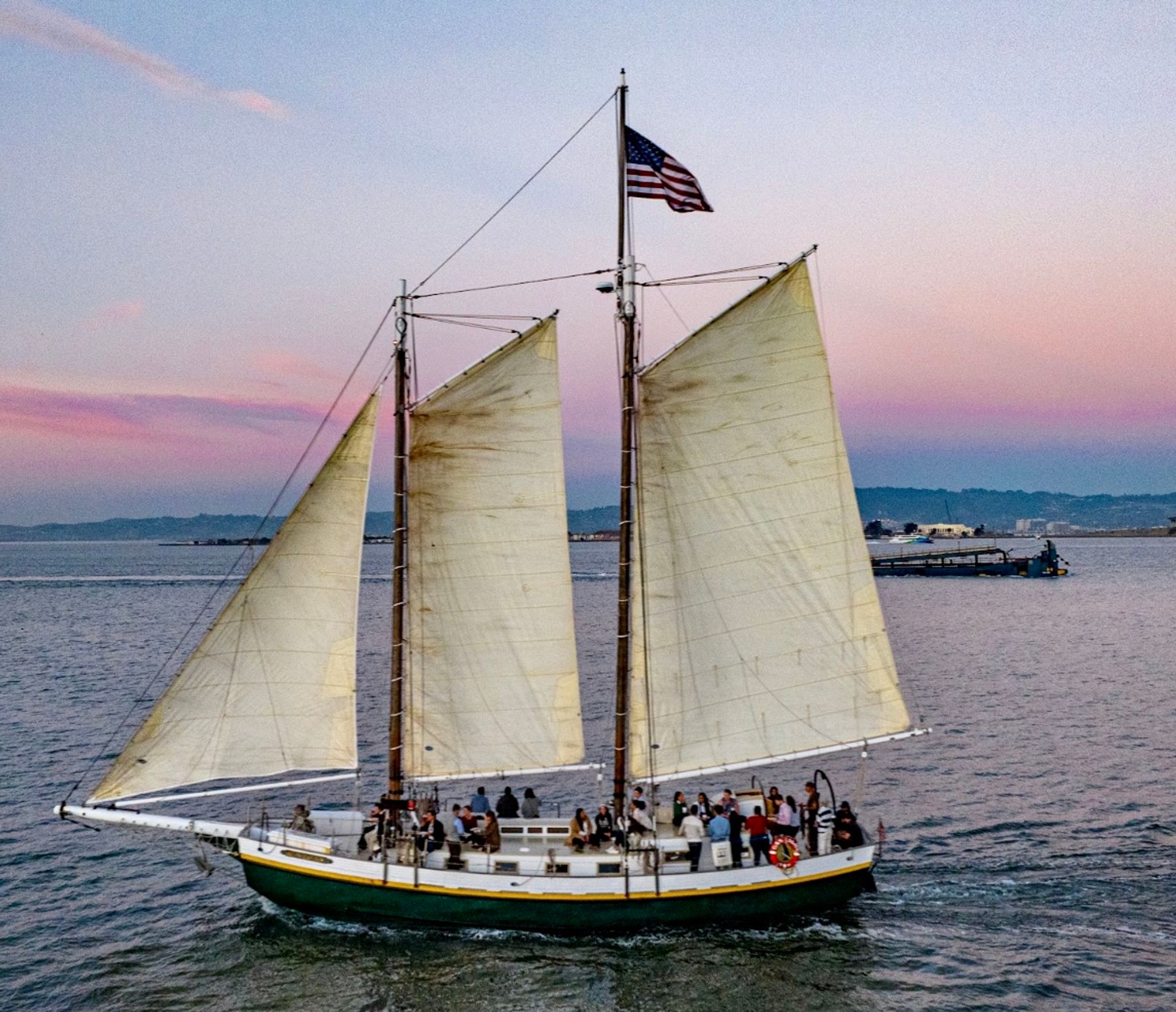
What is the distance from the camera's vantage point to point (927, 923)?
87.6ft

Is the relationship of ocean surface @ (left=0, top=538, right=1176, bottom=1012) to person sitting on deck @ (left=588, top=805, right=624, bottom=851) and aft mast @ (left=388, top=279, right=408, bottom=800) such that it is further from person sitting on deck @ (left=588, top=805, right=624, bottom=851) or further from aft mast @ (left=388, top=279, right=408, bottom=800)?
aft mast @ (left=388, top=279, right=408, bottom=800)

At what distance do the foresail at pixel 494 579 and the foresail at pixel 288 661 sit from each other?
1893mm

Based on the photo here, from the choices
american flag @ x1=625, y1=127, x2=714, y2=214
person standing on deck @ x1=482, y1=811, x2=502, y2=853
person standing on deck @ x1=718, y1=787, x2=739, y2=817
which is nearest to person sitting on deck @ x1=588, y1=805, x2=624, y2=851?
person standing on deck @ x1=482, y1=811, x2=502, y2=853

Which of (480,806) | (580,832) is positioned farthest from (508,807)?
(580,832)

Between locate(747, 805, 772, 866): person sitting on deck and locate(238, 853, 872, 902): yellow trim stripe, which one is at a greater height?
locate(747, 805, 772, 866): person sitting on deck

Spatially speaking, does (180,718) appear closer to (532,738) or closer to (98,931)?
(98,931)

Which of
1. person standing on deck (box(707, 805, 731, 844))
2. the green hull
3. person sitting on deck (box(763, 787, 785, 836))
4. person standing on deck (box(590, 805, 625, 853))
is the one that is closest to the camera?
the green hull

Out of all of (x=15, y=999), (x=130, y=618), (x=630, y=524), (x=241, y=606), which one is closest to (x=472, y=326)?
(x=630, y=524)

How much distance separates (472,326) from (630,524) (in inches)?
304

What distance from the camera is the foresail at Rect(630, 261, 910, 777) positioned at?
27312 millimetres

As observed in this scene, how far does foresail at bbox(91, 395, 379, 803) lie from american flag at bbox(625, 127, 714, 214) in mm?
9597

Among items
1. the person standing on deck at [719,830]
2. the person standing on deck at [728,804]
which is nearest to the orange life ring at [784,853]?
the person standing on deck at [719,830]

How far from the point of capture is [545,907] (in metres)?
25.6

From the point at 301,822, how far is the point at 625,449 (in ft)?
45.5
